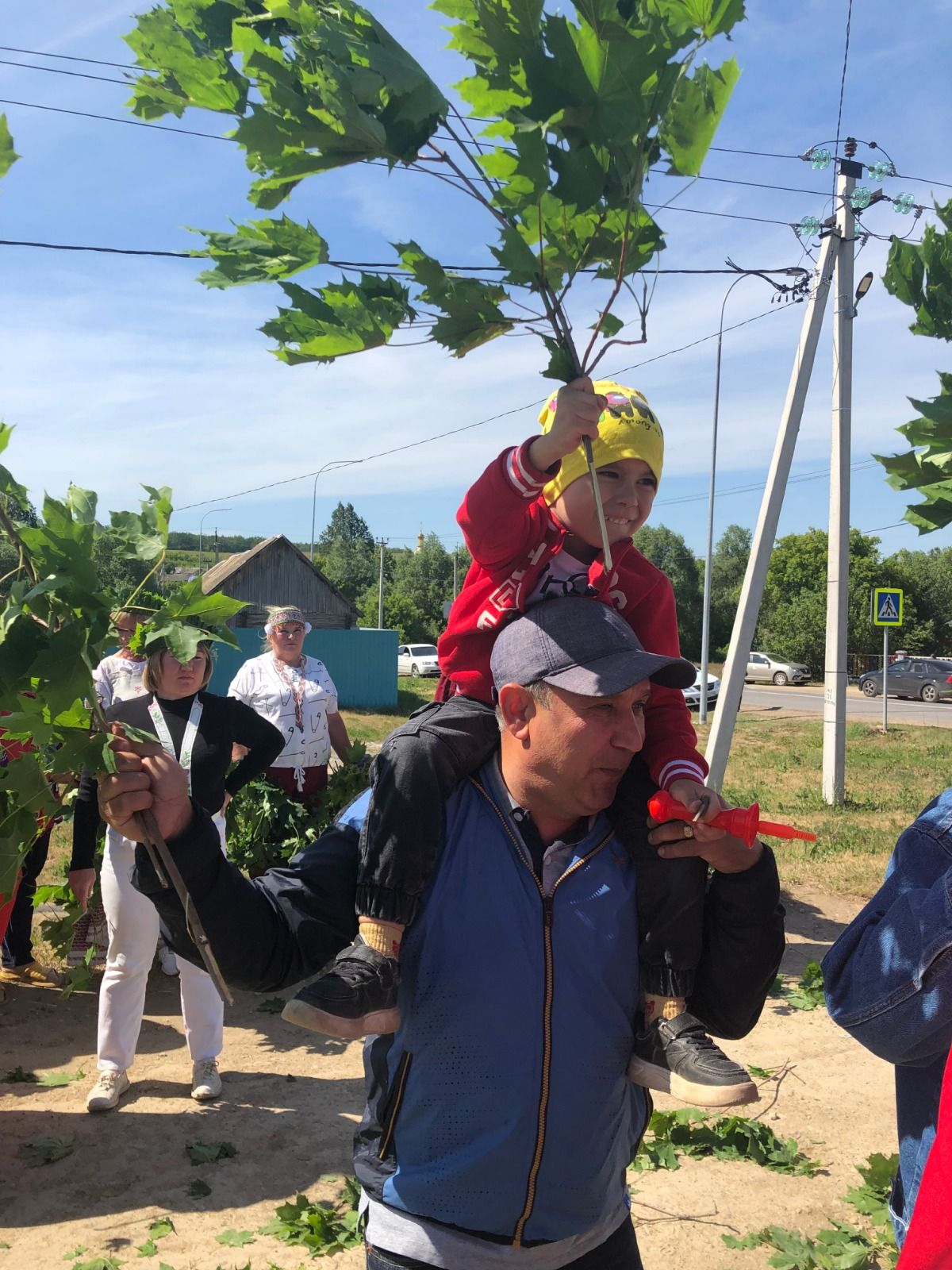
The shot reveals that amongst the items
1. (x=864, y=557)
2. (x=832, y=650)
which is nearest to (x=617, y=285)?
(x=832, y=650)

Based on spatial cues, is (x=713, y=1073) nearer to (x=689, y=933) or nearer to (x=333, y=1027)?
(x=689, y=933)

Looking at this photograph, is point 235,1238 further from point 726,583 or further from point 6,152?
point 726,583

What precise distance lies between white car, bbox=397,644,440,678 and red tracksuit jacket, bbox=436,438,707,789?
121 ft

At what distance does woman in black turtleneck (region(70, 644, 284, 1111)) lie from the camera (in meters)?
4.55

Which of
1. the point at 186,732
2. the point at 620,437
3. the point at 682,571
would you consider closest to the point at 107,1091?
the point at 186,732

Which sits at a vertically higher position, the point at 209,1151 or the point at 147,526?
the point at 147,526

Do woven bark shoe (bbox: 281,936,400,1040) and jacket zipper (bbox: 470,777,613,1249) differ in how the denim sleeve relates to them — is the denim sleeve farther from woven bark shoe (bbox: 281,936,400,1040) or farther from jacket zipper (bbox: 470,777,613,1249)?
woven bark shoe (bbox: 281,936,400,1040)

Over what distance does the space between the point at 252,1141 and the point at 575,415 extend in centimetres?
388

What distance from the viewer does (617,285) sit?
1.73m

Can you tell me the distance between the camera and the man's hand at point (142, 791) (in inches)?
66.6

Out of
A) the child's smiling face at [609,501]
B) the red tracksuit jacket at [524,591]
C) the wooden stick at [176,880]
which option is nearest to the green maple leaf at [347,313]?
the red tracksuit jacket at [524,591]

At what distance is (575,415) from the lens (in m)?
1.77

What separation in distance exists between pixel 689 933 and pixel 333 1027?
669 millimetres

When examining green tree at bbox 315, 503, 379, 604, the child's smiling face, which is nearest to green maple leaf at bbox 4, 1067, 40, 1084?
the child's smiling face
